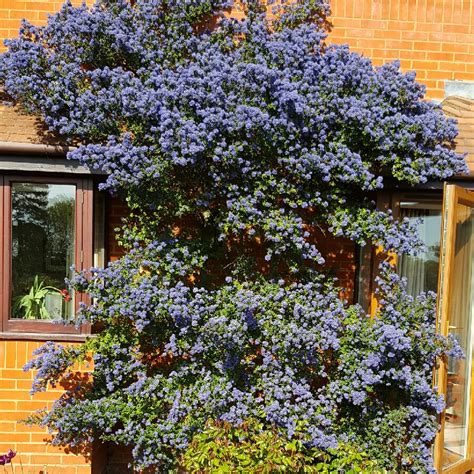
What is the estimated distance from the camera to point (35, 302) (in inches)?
178

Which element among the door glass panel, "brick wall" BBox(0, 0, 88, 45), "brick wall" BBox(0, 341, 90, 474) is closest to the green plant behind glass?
"brick wall" BBox(0, 341, 90, 474)

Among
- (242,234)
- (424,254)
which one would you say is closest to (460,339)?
(424,254)

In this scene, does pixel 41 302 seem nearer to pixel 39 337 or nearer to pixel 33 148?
pixel 39 337

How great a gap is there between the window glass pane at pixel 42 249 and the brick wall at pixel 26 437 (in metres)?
0.58

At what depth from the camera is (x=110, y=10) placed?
14.7 feet

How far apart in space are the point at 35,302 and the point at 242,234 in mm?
1927

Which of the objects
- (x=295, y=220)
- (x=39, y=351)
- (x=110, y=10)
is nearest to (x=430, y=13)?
(x=295, y=220)

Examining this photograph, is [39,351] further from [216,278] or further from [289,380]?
[289,380]

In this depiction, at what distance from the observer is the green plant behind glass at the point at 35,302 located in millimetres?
4461

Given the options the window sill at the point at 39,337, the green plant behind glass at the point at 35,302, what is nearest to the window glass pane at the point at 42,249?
the green plant behind glass at the point at 35,302

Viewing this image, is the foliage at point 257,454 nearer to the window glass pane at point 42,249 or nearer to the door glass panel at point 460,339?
the door glass panel at point 460,339

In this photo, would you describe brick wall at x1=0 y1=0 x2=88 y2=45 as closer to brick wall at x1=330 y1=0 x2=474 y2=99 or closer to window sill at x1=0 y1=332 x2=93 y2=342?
brick wall at x1=330 y1=0 x2=474 y2=99

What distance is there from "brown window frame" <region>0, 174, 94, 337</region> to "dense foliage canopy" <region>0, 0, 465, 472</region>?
25cm

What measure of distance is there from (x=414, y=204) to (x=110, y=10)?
3.23 meters
